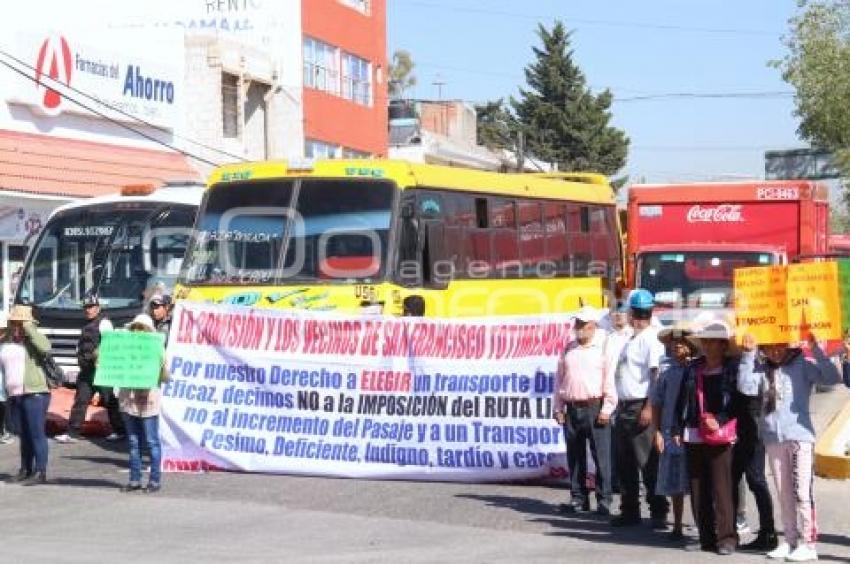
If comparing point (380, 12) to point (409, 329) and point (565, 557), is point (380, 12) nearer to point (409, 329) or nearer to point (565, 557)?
point (409, 329)

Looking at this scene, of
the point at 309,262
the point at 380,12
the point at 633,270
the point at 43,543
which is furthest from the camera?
the point at 380,12

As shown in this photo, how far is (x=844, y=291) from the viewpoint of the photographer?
32.6ft

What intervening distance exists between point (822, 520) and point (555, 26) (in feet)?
238

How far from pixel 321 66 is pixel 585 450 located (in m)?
31.9

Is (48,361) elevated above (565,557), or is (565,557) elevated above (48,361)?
(48,361)

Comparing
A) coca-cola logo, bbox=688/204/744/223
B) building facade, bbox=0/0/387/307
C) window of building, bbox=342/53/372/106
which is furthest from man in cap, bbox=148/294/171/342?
window of building, bbox=342/53/372/106

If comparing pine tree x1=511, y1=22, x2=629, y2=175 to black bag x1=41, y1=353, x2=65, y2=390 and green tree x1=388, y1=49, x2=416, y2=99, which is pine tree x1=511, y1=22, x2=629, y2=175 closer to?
green tree x1=388, y1=49, x2=416, y2=99

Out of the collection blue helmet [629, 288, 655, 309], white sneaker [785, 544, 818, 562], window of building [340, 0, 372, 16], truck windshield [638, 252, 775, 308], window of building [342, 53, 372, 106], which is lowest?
white sneaker [785, 544, 818, 562]

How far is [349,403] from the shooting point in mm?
14203

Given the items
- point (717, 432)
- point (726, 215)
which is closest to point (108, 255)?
point (726, 215)

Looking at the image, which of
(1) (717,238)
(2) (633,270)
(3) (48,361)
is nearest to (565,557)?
(3) (48,361)

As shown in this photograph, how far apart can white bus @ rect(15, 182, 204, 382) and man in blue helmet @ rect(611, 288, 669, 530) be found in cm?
936

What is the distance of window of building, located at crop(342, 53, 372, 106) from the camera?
1769 inches

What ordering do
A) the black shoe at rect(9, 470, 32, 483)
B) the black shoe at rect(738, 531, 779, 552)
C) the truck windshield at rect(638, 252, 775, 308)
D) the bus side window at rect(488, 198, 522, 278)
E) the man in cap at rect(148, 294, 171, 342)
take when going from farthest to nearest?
1. the truck windshield at rect(638, 252, 775, 308)
2. the bus side window at rect(488, 198, 522, 278)
3. the man in cap at rect(148, 294, 171, 342)
4. the black shoe at rect(9, 470, 32, 483)
5. the black shoe at rect(738, 531, 779, 552)
